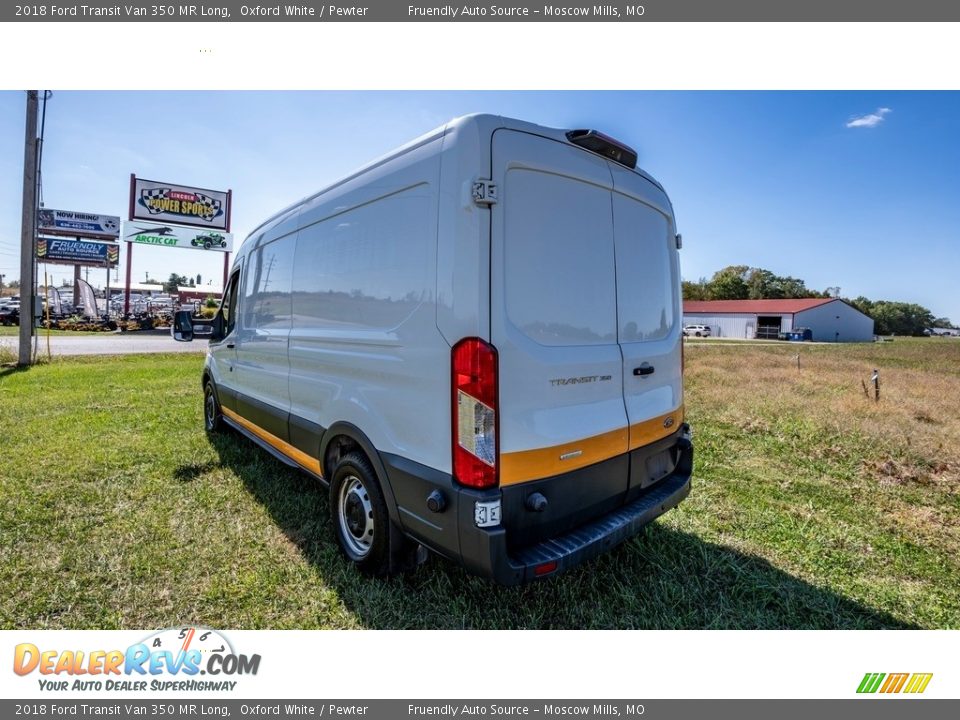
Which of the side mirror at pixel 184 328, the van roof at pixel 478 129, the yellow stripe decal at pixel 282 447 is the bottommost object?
the yellow stripe decal at pixel 282 447

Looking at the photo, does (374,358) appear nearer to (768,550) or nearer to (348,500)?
(348,500)

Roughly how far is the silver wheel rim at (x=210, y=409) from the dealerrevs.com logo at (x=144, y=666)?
3.91 metres

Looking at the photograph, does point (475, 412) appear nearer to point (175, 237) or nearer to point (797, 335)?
point (175, 237)

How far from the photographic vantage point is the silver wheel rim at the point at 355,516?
9.46 feet

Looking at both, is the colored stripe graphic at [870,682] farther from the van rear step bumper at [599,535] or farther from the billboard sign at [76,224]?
the billboard sign at [76,224]

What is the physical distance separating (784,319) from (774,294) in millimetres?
31839

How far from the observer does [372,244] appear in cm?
277

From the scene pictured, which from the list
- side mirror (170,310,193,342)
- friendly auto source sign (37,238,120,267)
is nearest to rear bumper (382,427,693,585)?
side mirror (170,310,193,342)

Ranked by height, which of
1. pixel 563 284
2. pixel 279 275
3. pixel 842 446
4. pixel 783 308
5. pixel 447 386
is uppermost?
pixel 783 308

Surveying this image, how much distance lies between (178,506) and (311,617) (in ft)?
6.77

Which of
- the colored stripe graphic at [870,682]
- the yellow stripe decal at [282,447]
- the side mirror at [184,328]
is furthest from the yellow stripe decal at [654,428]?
the side mirror at [184,328]

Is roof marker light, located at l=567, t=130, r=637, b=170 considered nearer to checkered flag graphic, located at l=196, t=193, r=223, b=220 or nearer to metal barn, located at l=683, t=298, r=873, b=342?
checkered flag graphic, located at l=196, t=193, r=223, b=220

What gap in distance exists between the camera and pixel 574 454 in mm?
2420

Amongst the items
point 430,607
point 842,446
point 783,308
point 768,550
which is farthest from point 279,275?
point 783,308
